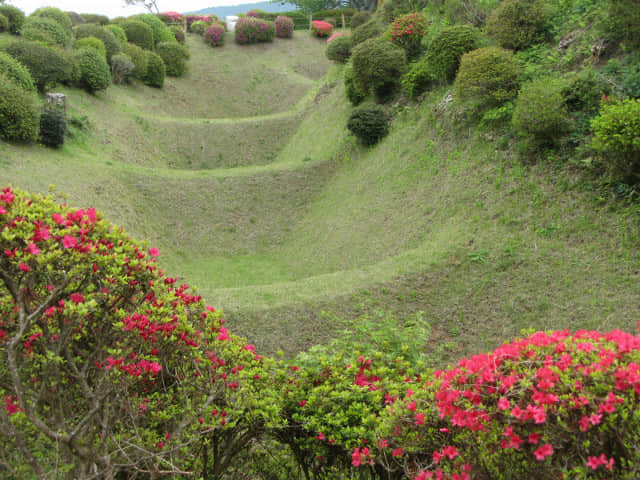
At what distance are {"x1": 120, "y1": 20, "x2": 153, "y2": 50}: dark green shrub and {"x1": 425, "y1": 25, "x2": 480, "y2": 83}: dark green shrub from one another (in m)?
23.3

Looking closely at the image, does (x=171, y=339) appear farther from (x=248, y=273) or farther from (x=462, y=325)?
(x=248, y=273)

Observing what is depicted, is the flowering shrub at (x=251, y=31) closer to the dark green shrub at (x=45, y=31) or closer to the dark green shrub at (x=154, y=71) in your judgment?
the dark green shrub at (x=154, y=71)

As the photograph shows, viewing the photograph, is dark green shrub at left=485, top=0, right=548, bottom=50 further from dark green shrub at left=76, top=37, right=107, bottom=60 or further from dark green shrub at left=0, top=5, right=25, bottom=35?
dark green shrub at left=0, top=5, right=25, bottom=35

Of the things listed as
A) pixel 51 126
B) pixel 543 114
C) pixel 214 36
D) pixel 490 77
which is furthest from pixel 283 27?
pixel 543 114

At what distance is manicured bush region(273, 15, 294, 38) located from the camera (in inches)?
1516

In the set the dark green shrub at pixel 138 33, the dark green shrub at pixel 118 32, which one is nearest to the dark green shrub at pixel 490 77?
the dark green shrub at pixel 118 32

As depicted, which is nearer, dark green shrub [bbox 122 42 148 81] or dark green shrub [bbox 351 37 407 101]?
dark green shrub [bbox 351 37 407 101]

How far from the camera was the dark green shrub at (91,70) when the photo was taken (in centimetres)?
2123

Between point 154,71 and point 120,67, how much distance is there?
2.69 m

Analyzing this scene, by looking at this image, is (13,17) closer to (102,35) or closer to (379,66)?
(102,35)

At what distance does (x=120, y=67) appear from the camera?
81.3ft

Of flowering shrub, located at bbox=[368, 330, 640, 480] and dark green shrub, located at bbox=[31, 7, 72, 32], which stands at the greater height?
flowering shrub, located at bbox=[368, 330, 640, 480]

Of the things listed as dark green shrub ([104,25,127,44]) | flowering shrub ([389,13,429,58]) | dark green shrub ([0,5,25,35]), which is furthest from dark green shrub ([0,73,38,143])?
dark green shrub ([104,25,127,44])

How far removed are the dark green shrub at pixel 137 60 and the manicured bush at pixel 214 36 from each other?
36.4 ft
